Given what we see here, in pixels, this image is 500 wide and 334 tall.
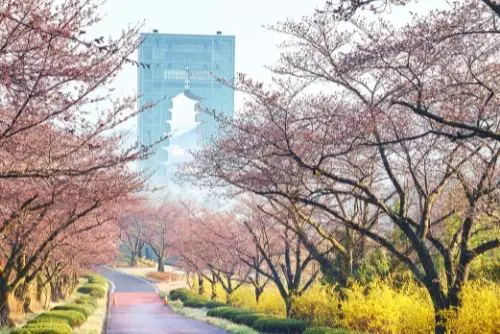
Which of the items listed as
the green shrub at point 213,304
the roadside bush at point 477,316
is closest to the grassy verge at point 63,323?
the green shrub at point 213,304

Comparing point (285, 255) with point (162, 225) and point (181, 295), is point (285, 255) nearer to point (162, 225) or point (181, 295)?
point (181, 295)

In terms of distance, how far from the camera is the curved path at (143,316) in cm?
2543

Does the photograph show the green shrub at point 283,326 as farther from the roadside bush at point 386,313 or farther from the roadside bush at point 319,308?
the roadside bush at point 386,313

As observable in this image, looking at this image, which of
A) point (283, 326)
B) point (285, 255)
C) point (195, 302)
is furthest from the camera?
point (195, 302)

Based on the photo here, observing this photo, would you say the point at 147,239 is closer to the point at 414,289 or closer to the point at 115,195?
the point at 414,289

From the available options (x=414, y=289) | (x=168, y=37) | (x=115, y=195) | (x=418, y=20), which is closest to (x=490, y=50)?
(x=418, y=20)

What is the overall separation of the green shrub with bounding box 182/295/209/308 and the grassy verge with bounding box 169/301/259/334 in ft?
1.54

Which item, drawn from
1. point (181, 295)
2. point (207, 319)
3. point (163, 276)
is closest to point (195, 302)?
point (181, 295)

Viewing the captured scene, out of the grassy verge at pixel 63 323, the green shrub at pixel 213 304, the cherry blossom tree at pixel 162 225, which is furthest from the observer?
the cherry blossom tree at pixel 162 225

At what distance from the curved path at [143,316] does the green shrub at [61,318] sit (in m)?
2.60

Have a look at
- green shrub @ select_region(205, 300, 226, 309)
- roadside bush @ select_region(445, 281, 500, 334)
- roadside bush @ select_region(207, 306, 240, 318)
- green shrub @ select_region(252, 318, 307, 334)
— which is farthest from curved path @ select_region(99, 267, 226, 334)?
roadside bush @ select_region(445, 281, 500, 334)

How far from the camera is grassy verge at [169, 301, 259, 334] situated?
74.9 feet

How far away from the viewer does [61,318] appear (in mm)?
20766

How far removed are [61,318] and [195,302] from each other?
17461 millimetres
